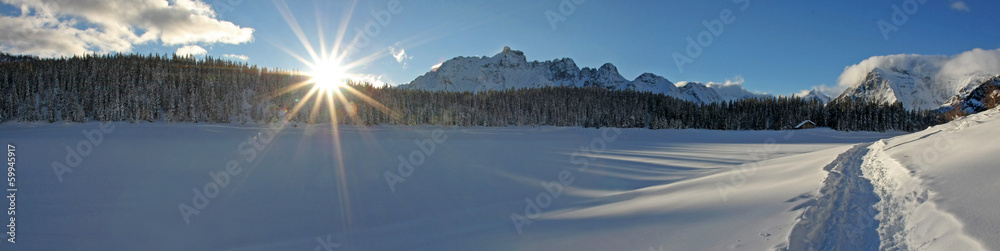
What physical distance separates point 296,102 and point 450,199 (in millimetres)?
44108

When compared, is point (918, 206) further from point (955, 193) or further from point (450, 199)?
point (450, 199)

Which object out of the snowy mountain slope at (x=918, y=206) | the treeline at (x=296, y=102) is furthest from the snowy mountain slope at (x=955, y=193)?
the treeline at (x=296, y=102)

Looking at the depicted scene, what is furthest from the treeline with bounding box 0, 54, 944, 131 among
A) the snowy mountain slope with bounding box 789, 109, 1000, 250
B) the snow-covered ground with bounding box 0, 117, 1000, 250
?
the snowy mountain slope with bounding box 789, 109, 1000, 250

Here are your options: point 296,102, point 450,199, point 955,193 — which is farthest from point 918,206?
point 296,102

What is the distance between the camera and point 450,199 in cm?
1220

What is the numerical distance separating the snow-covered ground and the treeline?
861 inches

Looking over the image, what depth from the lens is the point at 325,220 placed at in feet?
32.7

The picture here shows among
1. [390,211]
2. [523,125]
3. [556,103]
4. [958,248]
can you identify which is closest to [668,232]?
[958,248]

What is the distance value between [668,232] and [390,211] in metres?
7.94

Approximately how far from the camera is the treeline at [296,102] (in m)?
33.2

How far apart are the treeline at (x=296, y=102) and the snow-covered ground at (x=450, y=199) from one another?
21.9 meters

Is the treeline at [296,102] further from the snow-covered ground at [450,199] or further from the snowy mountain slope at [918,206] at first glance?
the snowy mountain slope at [918,206]

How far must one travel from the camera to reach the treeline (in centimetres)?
3316

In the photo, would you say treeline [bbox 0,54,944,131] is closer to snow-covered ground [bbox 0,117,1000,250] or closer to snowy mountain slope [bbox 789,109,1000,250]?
snow-covered ground [bbox 0,117,1000,250]
